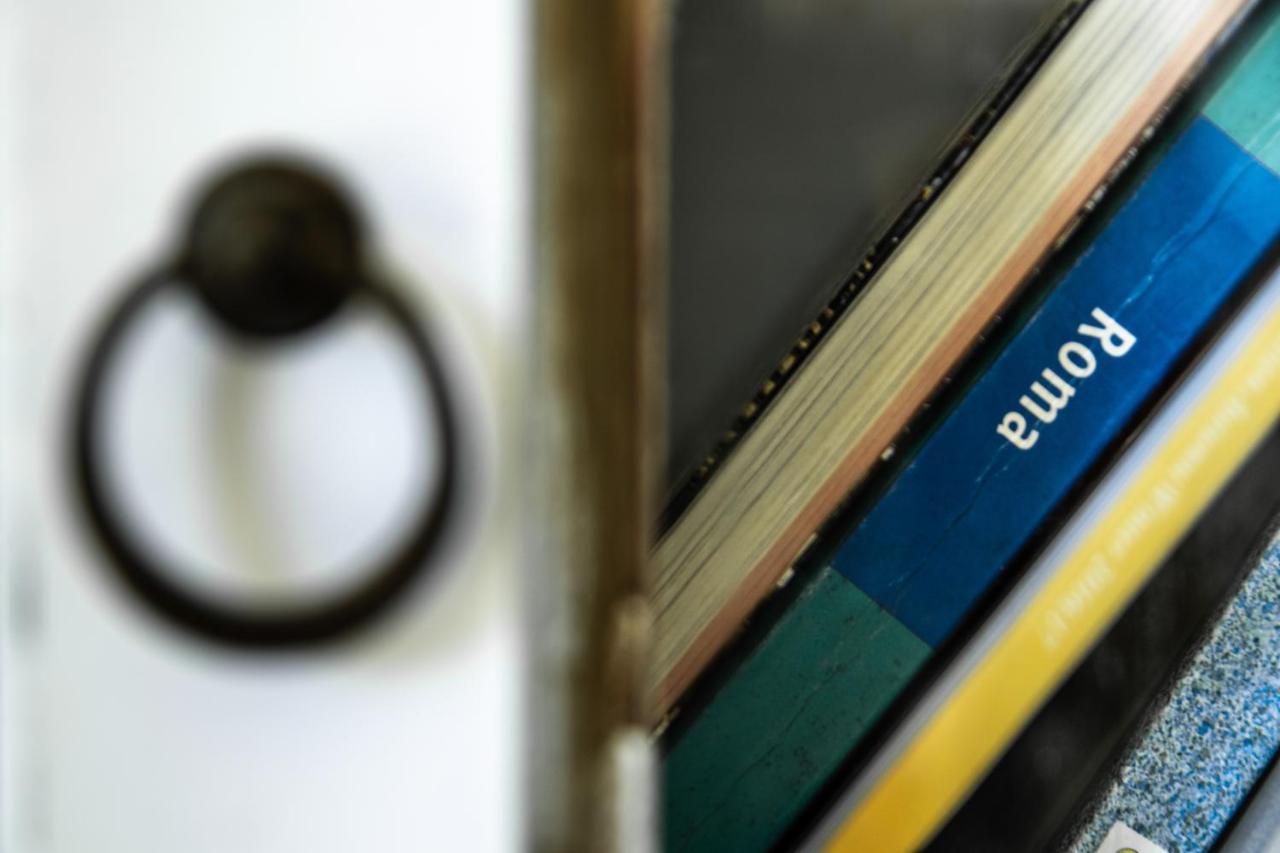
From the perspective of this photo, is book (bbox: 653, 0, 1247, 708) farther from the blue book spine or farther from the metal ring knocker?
the metal ring knocker

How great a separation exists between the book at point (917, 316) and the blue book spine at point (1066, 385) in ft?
0.19

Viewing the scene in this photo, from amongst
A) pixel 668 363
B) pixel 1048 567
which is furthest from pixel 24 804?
pixel 1048 567

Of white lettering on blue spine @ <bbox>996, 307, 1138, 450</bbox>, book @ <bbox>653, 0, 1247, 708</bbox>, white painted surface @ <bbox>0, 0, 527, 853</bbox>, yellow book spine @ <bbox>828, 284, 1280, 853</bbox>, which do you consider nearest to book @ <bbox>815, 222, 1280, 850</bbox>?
yellow book spine @ <bbox>828, 284, 1280, 853</bbox>

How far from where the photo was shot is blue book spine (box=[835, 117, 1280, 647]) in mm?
969

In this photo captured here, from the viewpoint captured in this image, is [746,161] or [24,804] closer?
[24,804]

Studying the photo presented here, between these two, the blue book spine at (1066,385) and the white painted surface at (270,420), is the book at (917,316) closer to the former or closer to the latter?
the blue book spine at (1066,385)

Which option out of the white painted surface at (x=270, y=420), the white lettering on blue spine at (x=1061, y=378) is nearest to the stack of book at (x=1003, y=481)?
the white lettering on blue spine at (x=1061, y=378)

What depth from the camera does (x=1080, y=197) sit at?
1009 millimetres

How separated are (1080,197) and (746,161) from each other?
1.42 ft

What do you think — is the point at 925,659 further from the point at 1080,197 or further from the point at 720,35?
Answer: the point at 720,35

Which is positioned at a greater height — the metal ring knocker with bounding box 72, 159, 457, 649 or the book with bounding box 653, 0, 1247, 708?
the book with bounding box 653, 0, 1247, 708

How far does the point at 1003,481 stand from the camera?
99cm

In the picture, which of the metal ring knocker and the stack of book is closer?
the metal ring knocker

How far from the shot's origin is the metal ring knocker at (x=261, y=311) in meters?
0.22
